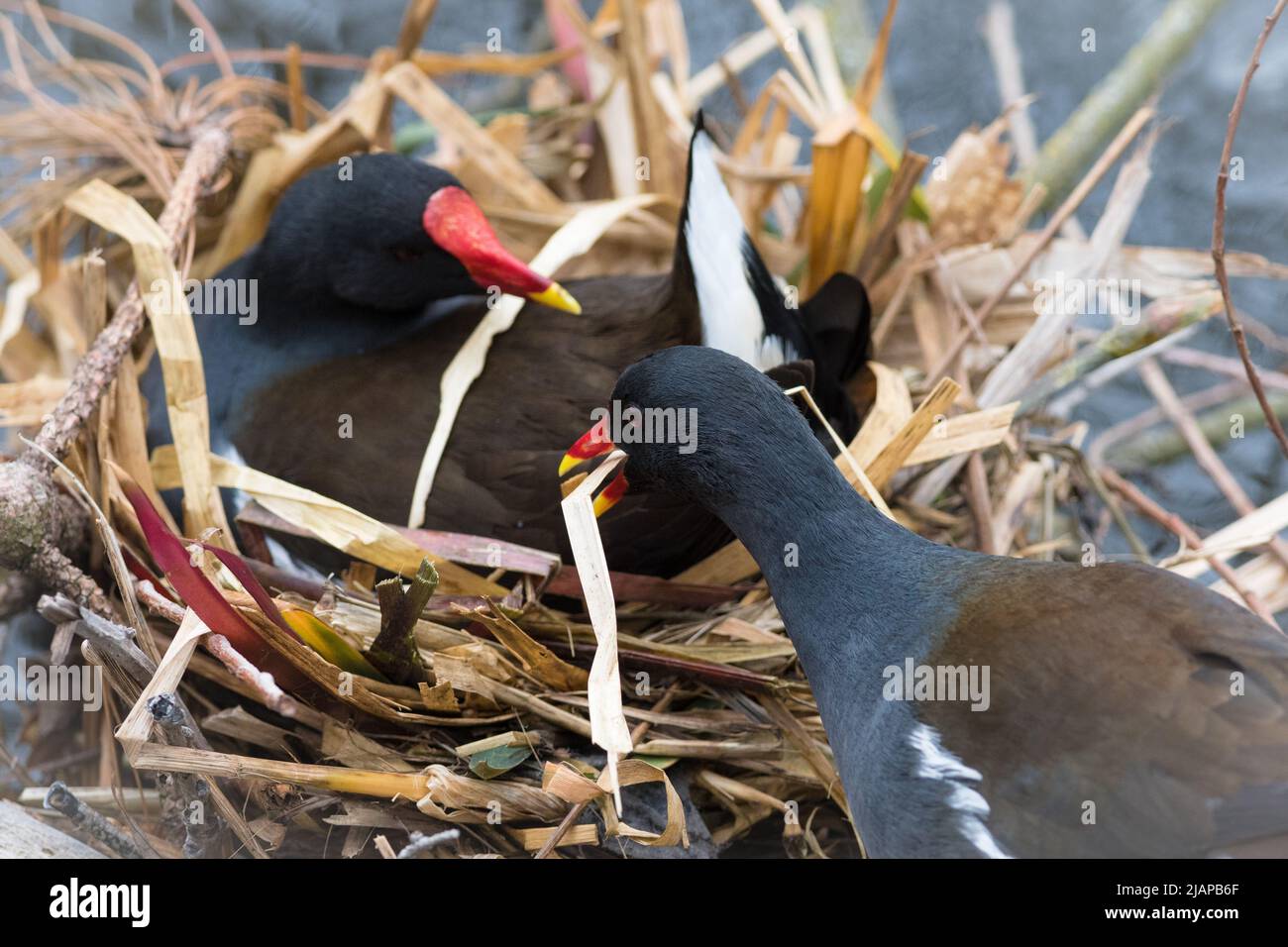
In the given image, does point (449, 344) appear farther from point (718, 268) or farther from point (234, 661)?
point (234, 661)

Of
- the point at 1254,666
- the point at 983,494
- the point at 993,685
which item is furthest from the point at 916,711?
the point at 983,494

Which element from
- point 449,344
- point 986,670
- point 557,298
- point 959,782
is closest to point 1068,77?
point 557,298

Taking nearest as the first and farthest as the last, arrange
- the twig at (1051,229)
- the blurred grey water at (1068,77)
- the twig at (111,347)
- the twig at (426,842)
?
the twig at (426,842) < the twig at (111,347) < the twig at (1051,229) < the blurred grey water at (1068,77)

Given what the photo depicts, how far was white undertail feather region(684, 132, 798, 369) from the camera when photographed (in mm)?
1786

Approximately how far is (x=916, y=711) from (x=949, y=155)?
1.37 meters

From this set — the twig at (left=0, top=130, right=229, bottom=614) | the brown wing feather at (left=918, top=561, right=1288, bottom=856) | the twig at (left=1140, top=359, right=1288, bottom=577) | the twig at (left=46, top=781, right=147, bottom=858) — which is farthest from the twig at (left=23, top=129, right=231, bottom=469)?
the twig at (left=1140, top=359, right=1288, bottom=577)

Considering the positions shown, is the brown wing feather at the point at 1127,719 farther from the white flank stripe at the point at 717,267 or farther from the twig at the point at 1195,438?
the twig at the point at 1195,438

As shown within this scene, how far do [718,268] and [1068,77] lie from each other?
128 cm

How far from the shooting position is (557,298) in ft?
6.34

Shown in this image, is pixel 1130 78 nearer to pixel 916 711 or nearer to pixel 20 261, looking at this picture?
pixel 916 711

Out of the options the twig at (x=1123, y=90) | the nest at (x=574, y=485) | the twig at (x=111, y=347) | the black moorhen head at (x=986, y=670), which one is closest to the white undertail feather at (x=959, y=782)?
the black moorhen head at (x=986, y=670)

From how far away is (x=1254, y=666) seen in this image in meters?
1.24

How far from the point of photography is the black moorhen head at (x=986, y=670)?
119cm

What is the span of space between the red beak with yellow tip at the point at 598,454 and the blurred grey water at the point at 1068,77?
124 cm
